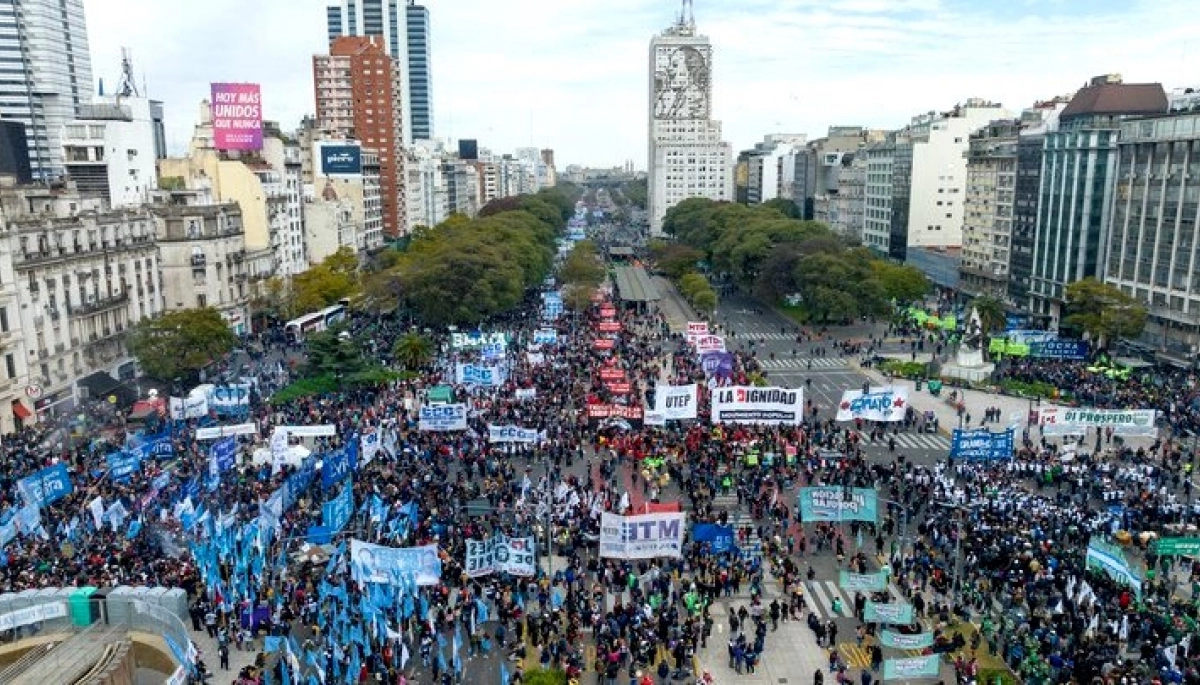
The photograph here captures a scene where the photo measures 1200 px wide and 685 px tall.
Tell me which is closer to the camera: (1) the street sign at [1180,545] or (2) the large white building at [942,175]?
(1) the street sign at [1180,545]

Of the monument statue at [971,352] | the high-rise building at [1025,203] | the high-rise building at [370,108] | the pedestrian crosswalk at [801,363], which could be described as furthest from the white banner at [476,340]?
the high-rise building at [370,108]

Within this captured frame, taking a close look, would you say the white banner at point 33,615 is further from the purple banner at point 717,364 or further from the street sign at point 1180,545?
the purple banner at point 717,364

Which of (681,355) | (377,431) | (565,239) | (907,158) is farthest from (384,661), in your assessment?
(565,239)

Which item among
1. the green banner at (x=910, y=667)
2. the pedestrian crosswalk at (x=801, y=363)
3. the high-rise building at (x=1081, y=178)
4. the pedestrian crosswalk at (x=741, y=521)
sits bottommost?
the pedestrian crosswalk at (x=801, y=363)

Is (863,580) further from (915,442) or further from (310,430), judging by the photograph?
(310,430)

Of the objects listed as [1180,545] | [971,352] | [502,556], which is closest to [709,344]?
[971,352]

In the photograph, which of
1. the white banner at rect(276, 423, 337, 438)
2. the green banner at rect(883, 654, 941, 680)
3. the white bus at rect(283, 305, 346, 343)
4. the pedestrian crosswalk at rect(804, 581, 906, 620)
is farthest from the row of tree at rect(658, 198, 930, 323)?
the green banner at rect(883, 654, 941, 680)

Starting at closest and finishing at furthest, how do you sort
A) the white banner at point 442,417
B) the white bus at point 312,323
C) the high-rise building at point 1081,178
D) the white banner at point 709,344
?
the white banner at point 442,417 < the white banner at point 709,344 < the white bus at point 312,323 < the high-rise building at point 1081,178

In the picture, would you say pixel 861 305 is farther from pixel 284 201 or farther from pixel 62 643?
pixel 62 643
